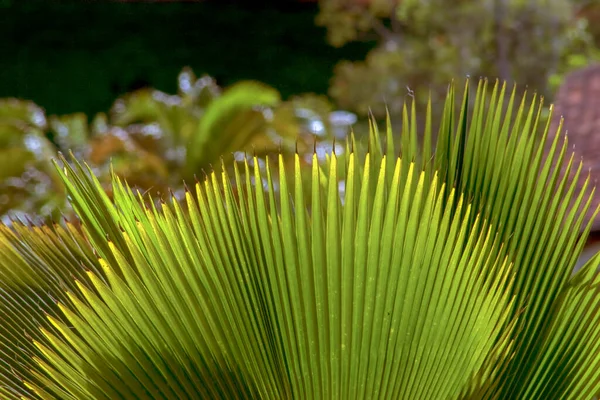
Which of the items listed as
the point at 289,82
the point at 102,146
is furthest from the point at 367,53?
the point at 102,146

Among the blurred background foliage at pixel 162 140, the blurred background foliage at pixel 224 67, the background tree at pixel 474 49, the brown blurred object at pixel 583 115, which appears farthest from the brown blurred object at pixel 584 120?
the background tree at pixel 474 49

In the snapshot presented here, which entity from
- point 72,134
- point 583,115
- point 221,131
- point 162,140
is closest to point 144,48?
point 72,134

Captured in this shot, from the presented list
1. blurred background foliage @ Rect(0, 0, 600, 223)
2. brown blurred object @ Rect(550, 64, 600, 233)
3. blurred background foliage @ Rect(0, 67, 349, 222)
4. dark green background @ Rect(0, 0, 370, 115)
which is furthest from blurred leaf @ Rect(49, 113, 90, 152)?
brown blurred object @ Rect(550, 64, 600, 233)

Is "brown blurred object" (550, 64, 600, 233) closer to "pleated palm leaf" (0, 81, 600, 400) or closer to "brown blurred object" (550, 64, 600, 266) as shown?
"brown blurred object" (550, 64, 600, 266)

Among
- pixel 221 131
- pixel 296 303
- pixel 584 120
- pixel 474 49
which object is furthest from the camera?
pixel 474 49

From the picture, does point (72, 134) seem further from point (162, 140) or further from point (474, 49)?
point (474, 49)

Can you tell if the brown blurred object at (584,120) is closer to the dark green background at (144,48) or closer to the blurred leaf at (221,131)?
the blurred leaf at (221,131)
